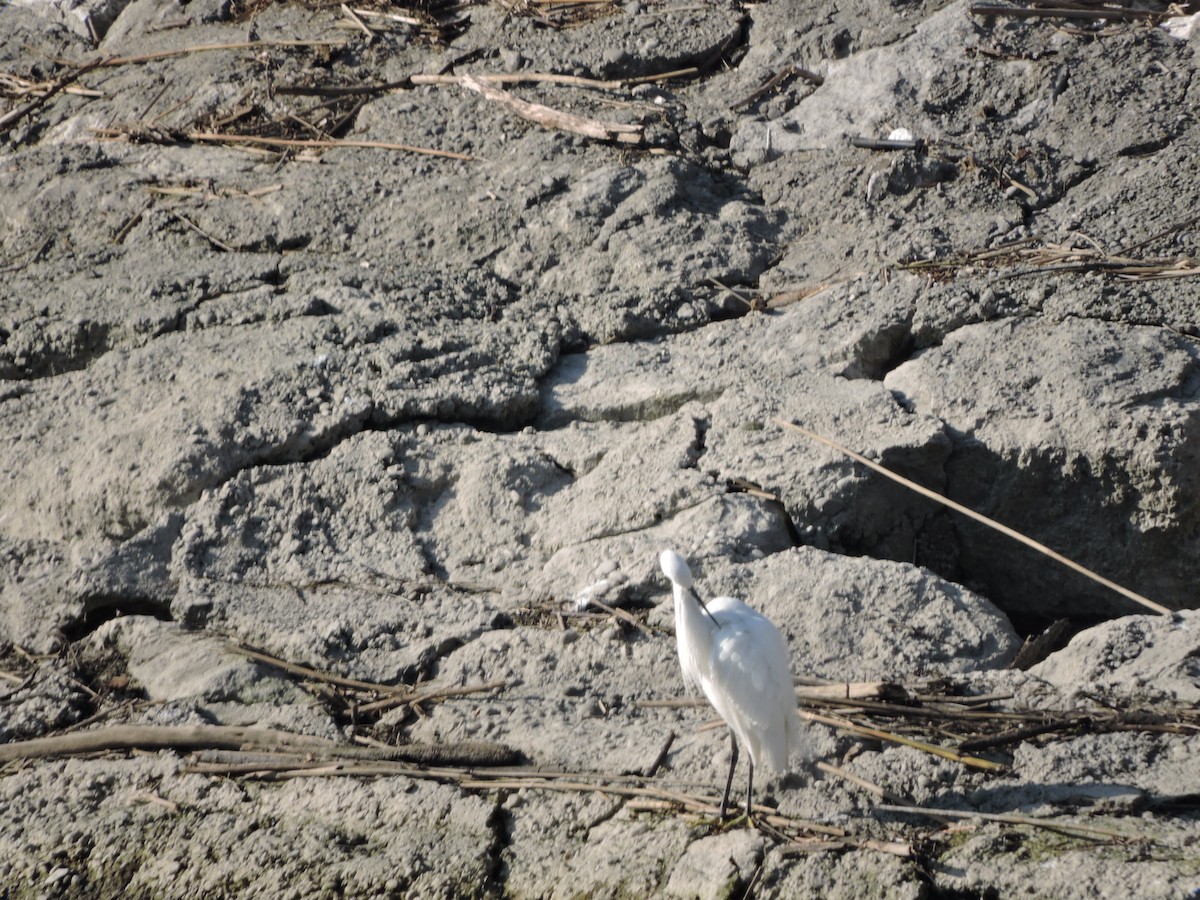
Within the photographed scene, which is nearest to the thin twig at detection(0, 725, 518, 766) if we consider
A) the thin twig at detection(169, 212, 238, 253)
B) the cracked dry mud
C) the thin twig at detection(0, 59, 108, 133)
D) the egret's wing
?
the cracked dry mud

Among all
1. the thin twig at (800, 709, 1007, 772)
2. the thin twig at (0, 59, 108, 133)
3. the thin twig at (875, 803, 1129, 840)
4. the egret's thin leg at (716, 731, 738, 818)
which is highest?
the thin twig at (0, 59, 108, 133)

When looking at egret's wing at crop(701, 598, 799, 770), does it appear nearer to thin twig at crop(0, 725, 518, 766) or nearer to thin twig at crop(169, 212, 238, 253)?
thin twig at crop(0, 725, 518, 766)

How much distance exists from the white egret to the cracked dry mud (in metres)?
0.16

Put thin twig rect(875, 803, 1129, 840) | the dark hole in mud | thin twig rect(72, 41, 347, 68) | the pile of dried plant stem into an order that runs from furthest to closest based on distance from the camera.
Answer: thin twig rect(72, 41, 347, 68) → the pile of dried plant stem → the dark hole in mud → thin twig rect(875, 803, 1129, 840)

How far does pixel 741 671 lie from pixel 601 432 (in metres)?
1.61

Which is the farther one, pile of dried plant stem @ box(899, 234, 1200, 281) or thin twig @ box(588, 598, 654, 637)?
pile of dried plant stem @ box(899, 234, 1200, 281)

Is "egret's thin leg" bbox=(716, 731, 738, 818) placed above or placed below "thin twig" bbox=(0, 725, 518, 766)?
below

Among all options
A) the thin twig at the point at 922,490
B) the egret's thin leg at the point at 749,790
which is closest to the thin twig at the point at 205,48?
the thin twig at the point at 922,490

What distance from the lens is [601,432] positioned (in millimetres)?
4680

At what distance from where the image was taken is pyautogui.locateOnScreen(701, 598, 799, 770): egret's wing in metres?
3.22

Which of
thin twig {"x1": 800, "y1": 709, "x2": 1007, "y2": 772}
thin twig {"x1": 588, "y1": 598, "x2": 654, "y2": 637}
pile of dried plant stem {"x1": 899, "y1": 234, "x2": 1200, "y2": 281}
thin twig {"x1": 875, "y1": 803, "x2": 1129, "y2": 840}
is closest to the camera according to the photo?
thin twig {"x1": 875, "y1": 803, "x2": 1129, "y2": 840}

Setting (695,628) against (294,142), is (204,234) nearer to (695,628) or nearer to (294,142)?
(294,142)

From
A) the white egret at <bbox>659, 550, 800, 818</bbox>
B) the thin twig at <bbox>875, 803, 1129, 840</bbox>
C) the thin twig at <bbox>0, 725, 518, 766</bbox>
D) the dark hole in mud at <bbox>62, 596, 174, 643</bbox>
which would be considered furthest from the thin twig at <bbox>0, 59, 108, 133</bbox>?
the thin twig at <bbox>875, 803, 1129, 840</bbox>

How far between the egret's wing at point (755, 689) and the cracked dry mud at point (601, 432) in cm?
17
